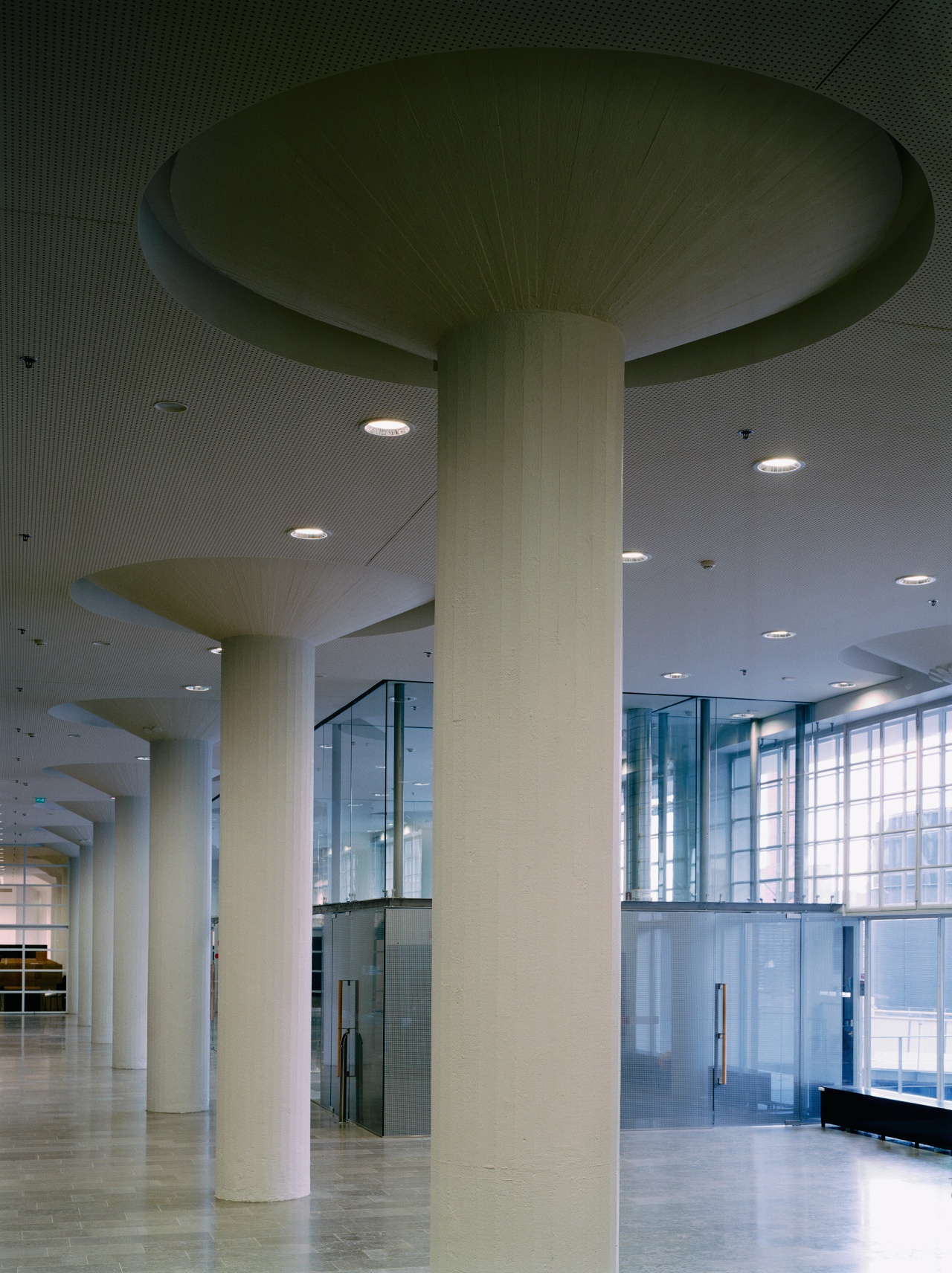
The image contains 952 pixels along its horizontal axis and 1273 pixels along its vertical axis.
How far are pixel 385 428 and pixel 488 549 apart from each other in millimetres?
3073

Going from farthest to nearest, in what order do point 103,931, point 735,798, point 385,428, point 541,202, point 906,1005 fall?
point 103,931
point 735,798
point 906,1005
point 385,428
point 541,202

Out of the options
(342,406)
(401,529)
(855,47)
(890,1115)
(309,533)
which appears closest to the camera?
(855,47)

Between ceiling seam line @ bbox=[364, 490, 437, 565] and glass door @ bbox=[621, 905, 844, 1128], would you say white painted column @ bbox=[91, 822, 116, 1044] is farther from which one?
ceiling seam line @ bbox=[364, 490, 437, 565]

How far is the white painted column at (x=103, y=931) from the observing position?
3891cm

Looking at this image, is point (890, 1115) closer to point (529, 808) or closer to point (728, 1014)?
point (728, 1014)

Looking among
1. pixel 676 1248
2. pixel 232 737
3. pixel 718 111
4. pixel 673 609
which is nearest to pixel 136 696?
pixel 232 737

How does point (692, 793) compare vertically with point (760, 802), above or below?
above

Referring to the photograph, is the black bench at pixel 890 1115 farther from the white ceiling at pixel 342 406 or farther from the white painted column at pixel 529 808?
the white painted column at pixel 529 808

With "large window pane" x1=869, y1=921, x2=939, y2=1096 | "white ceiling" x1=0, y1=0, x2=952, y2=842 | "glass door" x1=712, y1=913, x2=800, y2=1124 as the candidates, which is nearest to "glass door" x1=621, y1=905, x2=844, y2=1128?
"glass door" x1=712, y1=913, x2=800, y2=1124

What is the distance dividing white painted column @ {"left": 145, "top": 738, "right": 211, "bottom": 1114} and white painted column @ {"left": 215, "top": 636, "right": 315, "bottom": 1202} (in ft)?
26.1

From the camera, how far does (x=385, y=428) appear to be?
31.9 ft

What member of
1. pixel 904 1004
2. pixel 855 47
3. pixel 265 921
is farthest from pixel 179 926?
pixel 855 47

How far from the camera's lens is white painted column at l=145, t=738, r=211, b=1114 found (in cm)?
2250

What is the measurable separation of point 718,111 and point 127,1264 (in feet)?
33.4
